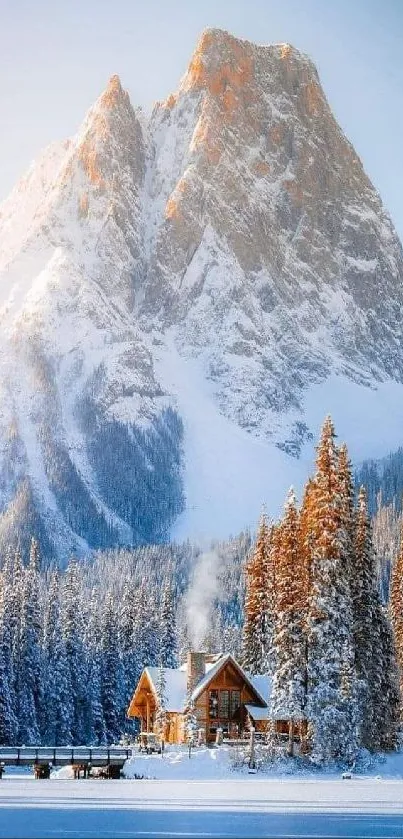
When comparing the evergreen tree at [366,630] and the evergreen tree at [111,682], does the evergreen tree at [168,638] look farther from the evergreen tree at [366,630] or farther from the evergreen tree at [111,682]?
the evergreen tree at [366,630]

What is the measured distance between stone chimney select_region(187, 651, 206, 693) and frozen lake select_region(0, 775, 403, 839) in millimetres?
21190

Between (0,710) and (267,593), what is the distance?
22.5m

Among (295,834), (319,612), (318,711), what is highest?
(319,612)

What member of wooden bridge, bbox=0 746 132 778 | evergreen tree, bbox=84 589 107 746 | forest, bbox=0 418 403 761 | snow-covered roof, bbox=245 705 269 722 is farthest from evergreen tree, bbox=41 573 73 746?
wooden bridge, bbox=0 746 132 778

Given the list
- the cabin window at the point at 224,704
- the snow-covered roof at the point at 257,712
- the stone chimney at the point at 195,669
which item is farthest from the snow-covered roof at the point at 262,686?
A: the stone chimney at the point at 195,669

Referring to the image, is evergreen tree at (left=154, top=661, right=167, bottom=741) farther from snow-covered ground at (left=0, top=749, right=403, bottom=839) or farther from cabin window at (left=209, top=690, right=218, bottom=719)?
snow-covered ground at (left=0, top=749, right=403, bottom=839)

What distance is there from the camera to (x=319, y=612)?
240 feet

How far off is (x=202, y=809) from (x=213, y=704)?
1503 inches

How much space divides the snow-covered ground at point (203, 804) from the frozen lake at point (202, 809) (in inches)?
1.3

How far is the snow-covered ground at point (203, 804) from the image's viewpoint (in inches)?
1645

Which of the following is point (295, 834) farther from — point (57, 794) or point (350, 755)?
point (350, 755)

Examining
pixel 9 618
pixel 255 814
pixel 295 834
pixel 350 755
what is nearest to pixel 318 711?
pixel 350 755

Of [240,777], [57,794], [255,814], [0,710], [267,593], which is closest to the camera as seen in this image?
[255,814]

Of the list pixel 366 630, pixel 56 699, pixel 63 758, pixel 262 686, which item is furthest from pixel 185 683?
pixel 56 699
